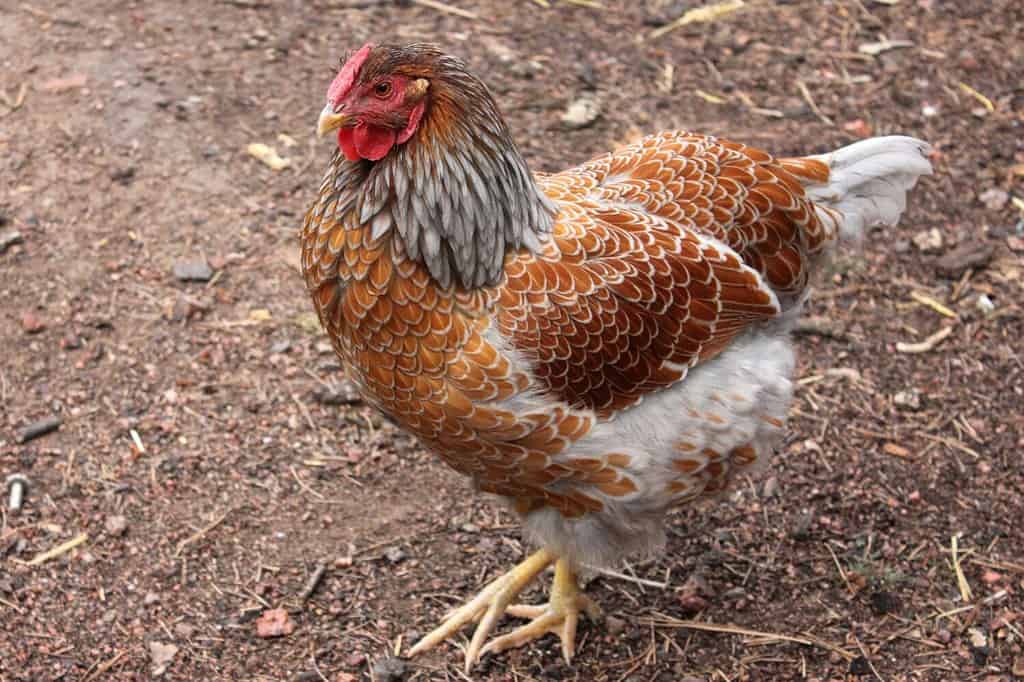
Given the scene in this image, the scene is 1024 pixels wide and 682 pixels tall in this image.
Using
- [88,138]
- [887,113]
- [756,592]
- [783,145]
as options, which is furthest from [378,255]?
[887,113]

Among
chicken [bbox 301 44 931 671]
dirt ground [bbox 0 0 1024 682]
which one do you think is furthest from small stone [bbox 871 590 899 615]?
chicken [bbox 301 44 931 671]

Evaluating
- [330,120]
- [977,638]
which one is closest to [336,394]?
[330,120]

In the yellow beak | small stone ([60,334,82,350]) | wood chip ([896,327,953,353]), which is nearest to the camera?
the yellow beak

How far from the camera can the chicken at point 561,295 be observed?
285cm

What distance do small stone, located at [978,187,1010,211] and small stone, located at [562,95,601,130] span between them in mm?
1906

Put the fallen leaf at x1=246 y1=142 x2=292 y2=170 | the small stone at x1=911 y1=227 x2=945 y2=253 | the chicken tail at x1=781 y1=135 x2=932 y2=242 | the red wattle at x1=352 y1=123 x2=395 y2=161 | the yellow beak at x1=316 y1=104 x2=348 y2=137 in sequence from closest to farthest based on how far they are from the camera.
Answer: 1. the yellow beak at x1=316 y1=104 x2=348 y2=137
2. the red wattle at x1=352 y1=123 x2=395 y2=161
3. the chicken tail at x1=781 y1=135 x2=932 y2=242
4. the small stone at x1=911 y1=227 x2=945 y2=253
5. the fallen leaf at x1=246 y1=142 x2=292 y2=170

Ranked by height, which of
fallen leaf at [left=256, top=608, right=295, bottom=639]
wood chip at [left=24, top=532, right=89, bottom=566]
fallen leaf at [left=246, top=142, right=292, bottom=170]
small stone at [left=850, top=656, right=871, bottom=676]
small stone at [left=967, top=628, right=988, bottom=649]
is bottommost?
small stone at [left=850, top=656, right=871, bottom=676]

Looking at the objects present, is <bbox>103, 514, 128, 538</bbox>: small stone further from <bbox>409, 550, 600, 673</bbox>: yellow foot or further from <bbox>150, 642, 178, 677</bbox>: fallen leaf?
<bbox>409, 550, 600, 673</bbox>: yellow foot

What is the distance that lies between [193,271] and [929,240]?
3.31m

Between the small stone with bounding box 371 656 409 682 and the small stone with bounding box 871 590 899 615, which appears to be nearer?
the small stone with bounding box 371 656 409 682

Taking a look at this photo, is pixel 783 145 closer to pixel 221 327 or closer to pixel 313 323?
pixel 313 323

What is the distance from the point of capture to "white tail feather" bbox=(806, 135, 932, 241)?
362 centimetres

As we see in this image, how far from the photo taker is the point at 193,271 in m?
4.66

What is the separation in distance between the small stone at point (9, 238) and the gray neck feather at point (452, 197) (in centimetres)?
234
